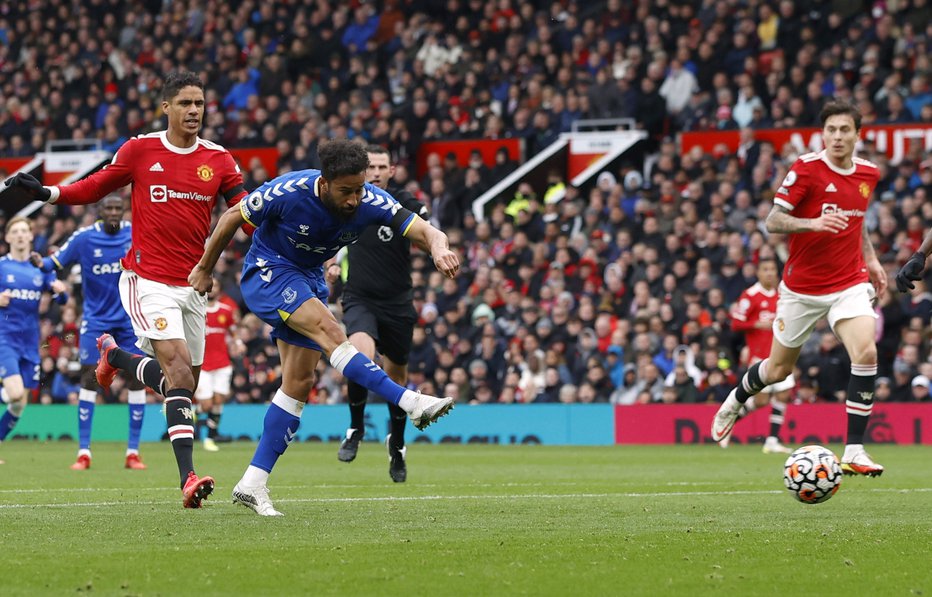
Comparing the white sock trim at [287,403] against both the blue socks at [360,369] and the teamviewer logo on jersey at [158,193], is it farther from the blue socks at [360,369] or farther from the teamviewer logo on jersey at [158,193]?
the teamviewer logo on jersey at [158,193]

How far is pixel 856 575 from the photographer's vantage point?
256 inches

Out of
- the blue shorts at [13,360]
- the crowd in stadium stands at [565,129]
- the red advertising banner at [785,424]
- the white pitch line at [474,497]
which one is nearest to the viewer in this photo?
the white pitch line at [474,497]

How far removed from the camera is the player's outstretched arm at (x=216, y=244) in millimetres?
8922

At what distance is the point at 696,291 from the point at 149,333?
13768 millimetres

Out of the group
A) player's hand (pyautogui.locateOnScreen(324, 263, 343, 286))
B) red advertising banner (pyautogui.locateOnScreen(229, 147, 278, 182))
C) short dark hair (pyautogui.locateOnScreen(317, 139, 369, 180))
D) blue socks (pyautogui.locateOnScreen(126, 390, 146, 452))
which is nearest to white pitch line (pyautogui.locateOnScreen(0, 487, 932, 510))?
player's hand (pyautogui.locateOnScreen(324, 263, 343, 286))

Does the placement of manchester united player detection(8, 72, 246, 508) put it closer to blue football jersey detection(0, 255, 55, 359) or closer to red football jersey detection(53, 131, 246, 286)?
red football jersey detection(53, 131, 246, 286)

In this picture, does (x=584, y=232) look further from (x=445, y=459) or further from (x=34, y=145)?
(x=34, y=145)

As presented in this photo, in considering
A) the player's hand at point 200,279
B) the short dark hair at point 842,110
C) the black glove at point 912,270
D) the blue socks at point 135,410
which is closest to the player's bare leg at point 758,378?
the black glove at point 912,270

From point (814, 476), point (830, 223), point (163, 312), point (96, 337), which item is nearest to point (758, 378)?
point (830, 223)

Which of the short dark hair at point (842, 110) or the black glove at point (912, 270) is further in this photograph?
the short dark hair at point (842, 110)

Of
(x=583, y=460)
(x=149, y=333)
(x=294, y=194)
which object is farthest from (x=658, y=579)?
(x=583, y=460)

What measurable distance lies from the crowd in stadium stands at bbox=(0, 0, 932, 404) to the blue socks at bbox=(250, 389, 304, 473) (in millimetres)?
12992

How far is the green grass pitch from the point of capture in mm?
6211

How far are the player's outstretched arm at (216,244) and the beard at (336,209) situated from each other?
531 millimetres
